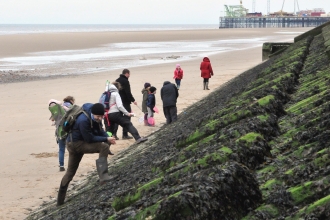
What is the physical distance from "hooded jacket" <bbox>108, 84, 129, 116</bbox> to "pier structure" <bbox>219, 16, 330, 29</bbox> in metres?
153

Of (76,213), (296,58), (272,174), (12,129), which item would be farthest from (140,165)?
(12,129)

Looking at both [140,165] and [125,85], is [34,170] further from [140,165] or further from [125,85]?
→ [140,165]

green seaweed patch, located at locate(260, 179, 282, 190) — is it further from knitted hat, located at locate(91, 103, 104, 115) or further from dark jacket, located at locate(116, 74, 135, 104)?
dark jacket, located at locate(116, 74, 135, 104)

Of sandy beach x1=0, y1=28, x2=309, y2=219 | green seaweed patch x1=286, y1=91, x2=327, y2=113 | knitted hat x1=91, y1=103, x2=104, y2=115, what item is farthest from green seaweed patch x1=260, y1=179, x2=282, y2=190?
sandy beach x1=0, y1=28, x2=309, y2=219

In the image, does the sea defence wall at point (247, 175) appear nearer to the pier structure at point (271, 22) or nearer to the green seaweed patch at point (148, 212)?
the green seaweed patch at point (148, 212)

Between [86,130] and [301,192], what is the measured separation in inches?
174

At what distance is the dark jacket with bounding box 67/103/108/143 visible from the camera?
7.41m

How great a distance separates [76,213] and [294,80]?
4.08 m

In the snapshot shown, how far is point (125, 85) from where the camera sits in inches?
533

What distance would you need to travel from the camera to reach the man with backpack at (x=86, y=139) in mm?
7419

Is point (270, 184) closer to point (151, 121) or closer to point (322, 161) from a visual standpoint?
point (322, 161)

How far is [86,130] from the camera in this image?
24.3 ft

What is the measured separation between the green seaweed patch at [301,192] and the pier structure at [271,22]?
528 feet

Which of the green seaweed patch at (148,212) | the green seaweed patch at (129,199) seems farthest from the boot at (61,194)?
the green seaweed patch at (148,212)
